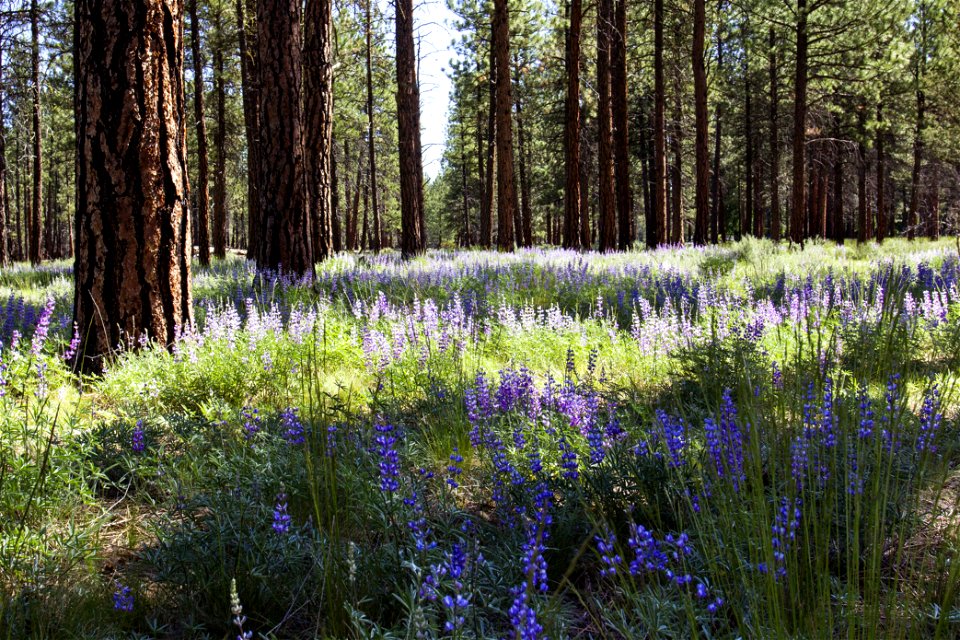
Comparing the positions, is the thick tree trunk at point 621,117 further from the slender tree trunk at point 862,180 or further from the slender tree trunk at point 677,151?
the slender tree trunk at point 862,180

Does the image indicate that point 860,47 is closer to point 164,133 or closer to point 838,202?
point 838,202

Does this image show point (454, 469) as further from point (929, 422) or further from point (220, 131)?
point (220, 131)

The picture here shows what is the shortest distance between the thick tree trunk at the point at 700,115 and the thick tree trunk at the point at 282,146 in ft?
42.0

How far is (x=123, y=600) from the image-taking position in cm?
204

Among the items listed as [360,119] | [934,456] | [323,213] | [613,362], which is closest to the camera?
[934,456]

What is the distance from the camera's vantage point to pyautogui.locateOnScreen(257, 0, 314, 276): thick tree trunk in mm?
8641

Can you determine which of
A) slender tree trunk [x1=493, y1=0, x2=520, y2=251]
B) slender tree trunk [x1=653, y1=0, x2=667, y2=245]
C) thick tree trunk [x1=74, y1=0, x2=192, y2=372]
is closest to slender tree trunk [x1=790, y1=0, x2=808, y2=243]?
slender tree trunk [x1=653, y1=0, x2=667, y2=245]

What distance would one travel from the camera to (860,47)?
19.0 m

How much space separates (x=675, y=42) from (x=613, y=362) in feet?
76.9

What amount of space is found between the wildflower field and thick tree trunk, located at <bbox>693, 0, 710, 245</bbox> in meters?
14.6

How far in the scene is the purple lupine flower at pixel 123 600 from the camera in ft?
6.46

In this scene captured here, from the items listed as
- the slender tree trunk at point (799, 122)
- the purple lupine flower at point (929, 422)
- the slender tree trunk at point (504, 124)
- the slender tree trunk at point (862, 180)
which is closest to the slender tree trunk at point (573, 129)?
the slender tree trunk at point (504, 124)

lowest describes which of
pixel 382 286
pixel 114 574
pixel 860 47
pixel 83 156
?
pixel 114 574

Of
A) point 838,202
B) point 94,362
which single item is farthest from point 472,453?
point 838,202
